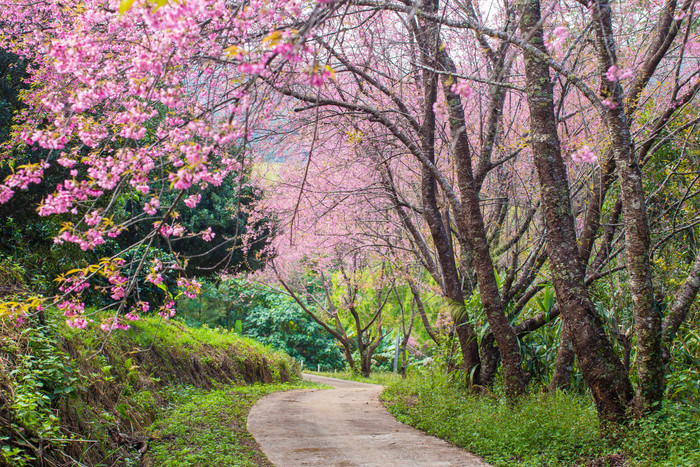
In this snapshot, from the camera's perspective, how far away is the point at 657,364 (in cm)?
454

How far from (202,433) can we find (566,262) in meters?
4.37

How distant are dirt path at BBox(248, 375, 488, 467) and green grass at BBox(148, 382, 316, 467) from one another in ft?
0.63

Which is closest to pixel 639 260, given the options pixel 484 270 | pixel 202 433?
pixel 484 270

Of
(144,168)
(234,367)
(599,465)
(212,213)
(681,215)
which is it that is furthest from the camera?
(212,213)

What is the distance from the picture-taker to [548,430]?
5301 mm

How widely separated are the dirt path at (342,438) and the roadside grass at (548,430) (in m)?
0.26

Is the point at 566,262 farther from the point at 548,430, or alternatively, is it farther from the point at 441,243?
the point at 441,243

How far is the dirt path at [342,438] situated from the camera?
5.07 m

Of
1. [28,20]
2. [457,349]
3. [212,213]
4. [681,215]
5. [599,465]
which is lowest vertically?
[599,465]

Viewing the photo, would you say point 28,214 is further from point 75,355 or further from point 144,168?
point 144,168

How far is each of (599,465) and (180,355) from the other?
7.11 metres

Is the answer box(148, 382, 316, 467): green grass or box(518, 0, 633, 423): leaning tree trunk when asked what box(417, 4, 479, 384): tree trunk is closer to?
box(518, 0, 633, 423): leaning tree trunk

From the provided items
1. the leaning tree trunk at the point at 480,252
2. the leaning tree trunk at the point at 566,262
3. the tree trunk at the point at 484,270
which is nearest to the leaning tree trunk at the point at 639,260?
the leaning tree trunk at the point at 566,262

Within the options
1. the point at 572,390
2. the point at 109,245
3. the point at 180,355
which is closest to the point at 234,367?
the point at 180,355
